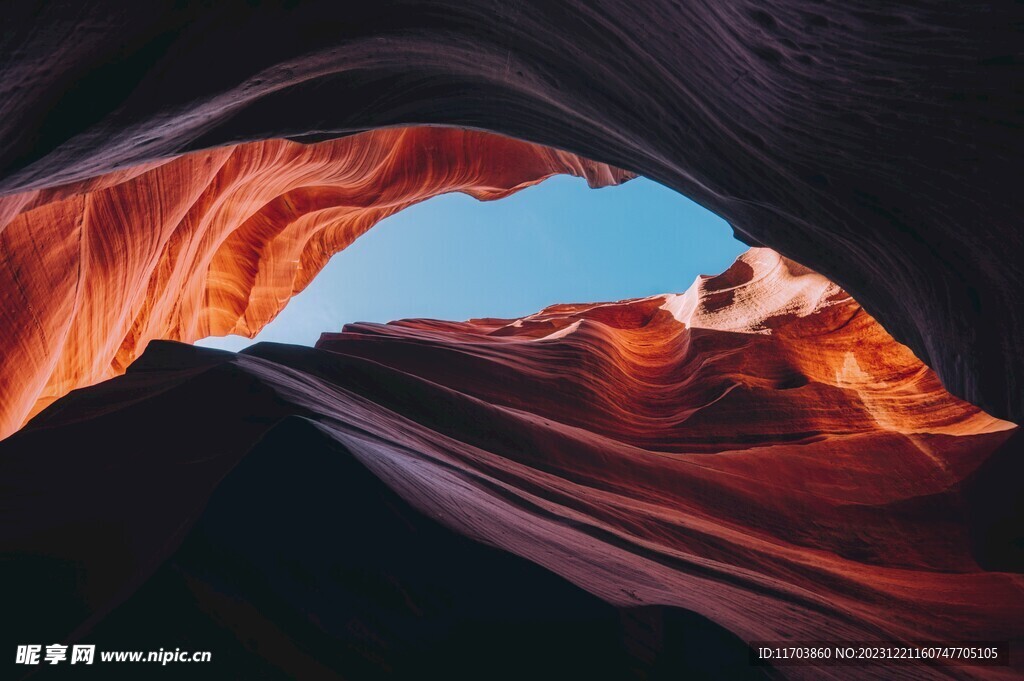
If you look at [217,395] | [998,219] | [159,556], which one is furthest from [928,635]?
[217,395]

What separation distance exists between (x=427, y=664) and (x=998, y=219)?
11.7ft

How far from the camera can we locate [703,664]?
11.2 feet

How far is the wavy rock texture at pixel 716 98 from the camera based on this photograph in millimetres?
2467

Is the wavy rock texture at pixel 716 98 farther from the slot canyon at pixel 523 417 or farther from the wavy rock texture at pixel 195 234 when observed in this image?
the wavy rock texture at pixel 195 234

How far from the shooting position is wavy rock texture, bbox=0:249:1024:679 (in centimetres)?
328

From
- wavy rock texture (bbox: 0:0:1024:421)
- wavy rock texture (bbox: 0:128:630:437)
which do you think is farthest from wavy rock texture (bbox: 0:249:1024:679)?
wavy rock texture (bbox: 0:128:630:437)

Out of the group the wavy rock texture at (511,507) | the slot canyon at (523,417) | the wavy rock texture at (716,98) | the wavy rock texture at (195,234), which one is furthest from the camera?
the wavy rock texture at (195,234)

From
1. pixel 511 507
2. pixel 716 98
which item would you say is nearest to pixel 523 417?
pixel 511 507

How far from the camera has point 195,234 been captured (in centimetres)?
1160

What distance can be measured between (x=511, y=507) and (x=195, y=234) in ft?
32.0

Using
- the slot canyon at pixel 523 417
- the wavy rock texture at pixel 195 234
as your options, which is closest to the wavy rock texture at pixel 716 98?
the slot canyon at pixel 523 417

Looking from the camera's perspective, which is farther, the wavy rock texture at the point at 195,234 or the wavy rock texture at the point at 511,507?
the wavy rock texture at the point at 195,234

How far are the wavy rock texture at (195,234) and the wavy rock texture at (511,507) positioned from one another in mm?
2331

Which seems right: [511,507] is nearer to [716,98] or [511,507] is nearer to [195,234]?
[716,98]
